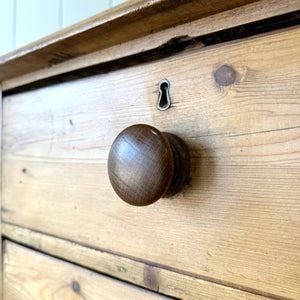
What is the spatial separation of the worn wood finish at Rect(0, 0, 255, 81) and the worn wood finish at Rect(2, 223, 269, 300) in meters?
0.26

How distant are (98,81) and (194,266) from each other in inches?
10.0

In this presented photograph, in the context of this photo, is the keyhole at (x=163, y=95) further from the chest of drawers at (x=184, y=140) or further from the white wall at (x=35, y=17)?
the white wall at (x=35, y=17)

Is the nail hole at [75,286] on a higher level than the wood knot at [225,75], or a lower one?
lower

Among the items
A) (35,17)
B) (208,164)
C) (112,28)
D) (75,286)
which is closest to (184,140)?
(208,164)

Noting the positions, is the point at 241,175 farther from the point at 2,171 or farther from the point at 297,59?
the point at 2,171

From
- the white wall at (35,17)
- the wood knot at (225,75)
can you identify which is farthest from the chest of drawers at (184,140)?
the white wall at (35,17)

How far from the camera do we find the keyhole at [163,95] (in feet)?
1.20

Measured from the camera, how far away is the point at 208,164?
1.09ft

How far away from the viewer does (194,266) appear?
13.4 inches

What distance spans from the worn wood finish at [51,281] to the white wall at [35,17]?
501mm

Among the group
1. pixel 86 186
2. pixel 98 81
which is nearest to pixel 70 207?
pixel 86 186

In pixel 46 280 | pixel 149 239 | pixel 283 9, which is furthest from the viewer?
pixel 46 280

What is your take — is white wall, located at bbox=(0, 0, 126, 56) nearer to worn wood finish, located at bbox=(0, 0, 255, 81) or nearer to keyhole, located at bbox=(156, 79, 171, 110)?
worn wood finish, located at bbox=(0, 0, 255, 81)

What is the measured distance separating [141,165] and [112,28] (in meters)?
0.16
